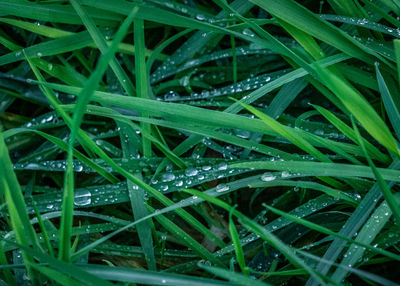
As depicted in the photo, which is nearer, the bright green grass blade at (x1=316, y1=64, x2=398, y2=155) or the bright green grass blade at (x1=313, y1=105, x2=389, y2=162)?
the bright green grass blade at (x1=316, y1=64, x2=398, y2=155)

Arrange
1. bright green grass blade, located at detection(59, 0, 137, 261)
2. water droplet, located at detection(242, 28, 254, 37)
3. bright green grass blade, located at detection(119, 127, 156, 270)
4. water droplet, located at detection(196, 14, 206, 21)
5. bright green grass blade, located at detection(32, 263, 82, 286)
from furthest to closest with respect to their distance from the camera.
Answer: water droplet, located at detection(196, 14, 206, 21), water droplet, located at detection(242, 28, 254, 37), bright green grass blade, located at detection(119, 127, 156, 270), bright green grass blade, located at detection(32, 263, 82, 286), bright green grass blade, located at detection(59, 0, 137, 261)

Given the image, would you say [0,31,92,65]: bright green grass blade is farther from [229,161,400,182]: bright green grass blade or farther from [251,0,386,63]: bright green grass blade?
[229,161,400,182]: bright green grass blade

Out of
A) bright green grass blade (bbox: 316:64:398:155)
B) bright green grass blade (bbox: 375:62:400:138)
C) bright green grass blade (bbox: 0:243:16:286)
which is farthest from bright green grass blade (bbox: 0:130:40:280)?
bright green grass blade (bbox: 375:62:400:138)

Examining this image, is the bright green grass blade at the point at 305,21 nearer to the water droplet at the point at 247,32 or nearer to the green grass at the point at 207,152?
the green grass at the point at 207,152

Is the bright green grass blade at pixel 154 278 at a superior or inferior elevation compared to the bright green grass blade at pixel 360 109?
inferior

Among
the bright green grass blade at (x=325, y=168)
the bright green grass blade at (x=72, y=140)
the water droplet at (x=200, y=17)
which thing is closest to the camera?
the bright green grass blade at (x=72, y=140)

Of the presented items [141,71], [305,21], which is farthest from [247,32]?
[141,71]

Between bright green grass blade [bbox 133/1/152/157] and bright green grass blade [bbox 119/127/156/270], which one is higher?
bright green grass blade [bbox 133/1/152/157]

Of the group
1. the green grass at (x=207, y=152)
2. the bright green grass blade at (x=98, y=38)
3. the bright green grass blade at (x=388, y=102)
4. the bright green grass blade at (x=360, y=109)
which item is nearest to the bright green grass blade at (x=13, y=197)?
the green grass at (x=207, y=152)

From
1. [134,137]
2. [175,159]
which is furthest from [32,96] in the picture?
[175,159]
